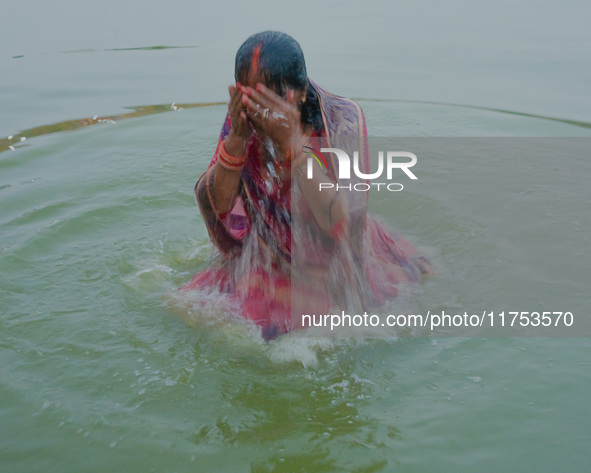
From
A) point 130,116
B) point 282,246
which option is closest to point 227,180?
point 282,246

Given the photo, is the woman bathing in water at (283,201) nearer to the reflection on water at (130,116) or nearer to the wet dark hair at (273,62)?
the wet dark hair at (273,62)

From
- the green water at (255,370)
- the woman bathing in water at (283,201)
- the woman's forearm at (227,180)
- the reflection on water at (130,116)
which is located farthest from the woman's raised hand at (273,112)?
the reflection on water at (130,116)

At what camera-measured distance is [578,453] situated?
2266mm

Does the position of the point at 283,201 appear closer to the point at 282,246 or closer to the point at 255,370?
the point at 282,246

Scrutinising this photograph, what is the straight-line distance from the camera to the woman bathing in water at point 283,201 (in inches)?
93.1

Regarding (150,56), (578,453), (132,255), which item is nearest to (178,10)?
(150,56)

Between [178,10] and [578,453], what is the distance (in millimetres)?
12754

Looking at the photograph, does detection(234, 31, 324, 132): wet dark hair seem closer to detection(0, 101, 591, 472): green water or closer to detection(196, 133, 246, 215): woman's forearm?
detection(196, 133, 246, 215): woman's forearm

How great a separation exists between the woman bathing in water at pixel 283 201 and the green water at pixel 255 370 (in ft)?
0.66

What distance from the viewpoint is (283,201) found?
2797mm

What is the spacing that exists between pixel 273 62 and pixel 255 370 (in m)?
1.30

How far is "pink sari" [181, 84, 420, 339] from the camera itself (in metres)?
2.75

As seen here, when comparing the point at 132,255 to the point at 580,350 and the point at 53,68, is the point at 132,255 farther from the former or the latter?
the point at 53,68

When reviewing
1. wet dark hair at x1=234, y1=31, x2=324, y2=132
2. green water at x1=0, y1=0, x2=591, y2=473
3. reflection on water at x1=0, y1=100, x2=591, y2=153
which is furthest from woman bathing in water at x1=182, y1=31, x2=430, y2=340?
reflection on water at x1=0, y1=100, x2=591, y2=153
